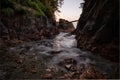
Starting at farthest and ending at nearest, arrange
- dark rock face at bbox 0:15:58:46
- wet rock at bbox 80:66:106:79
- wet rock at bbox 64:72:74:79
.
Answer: dark rock face at bbox 0:15:58:46
wet rock at bbox 64:72:74:79
wet rock at bbox 80:66:106:79

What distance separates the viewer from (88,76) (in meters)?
5.05

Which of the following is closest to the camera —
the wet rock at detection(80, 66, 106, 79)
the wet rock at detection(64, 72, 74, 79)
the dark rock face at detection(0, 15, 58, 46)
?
the wet rock at detection(80, 66, 106, 79)

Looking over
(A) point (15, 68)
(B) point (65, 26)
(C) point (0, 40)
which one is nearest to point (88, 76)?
(A) point (15, 68)

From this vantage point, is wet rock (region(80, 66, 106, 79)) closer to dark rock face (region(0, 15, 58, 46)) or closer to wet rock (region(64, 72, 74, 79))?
wet rock (region(64, 72, 74, 79))

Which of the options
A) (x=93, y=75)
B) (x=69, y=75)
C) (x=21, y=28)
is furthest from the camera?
(x=21, y=28)

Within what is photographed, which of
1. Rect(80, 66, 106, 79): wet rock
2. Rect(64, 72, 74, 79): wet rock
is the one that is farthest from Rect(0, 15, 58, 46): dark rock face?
Rect(80, 66, 106, 79): wet rock

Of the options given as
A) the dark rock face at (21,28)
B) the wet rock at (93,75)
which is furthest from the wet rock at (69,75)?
the dark rock face at (21,28)

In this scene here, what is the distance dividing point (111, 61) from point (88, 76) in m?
2.15

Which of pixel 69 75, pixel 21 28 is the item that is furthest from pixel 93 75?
pixel 21 28

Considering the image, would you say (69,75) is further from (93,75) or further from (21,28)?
(21,28)

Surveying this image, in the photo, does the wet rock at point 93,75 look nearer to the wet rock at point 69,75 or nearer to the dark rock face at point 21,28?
the wet rock at point 69,75

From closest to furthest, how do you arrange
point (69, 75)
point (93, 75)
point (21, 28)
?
1. point (93, 75)
2. point (69, 75)
3. point (21, 28)

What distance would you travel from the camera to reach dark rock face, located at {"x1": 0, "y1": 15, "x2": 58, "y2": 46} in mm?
12025

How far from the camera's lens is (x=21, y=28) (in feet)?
45.5
